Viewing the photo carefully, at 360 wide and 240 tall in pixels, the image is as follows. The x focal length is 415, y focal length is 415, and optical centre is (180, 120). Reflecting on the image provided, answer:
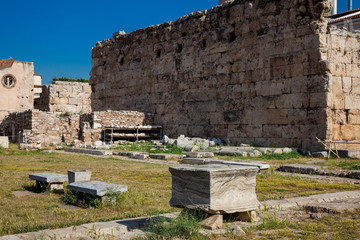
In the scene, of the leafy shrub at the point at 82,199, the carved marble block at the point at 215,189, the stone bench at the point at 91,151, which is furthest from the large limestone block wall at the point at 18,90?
the carved marble block at the point at 215,189

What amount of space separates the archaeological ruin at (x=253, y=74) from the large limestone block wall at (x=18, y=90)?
1660cm

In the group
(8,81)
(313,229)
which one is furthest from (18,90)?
(313,229)

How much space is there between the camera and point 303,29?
1390cm

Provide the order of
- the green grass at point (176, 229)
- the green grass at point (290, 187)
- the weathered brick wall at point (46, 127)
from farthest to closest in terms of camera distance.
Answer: the weathered brick wall at point (46, 127) → the green grass at point (290, 187) → the green grass at point (176, 229)

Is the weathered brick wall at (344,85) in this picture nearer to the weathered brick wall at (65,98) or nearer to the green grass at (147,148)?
the green grass at (147,148)

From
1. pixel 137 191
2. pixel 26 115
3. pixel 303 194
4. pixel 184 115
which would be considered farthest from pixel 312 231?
pixel 26 115

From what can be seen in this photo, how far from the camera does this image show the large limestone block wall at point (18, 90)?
3362cm

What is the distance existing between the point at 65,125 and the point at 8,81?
1792 centimetres

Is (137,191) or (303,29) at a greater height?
(303,29)

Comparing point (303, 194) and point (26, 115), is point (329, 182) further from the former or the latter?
point (26, 115)

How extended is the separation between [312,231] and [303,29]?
429 inches

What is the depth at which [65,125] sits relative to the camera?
60.9 ft

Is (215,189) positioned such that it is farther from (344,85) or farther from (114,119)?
(114,119)

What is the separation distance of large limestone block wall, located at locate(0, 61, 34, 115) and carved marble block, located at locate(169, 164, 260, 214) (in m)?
32.1
